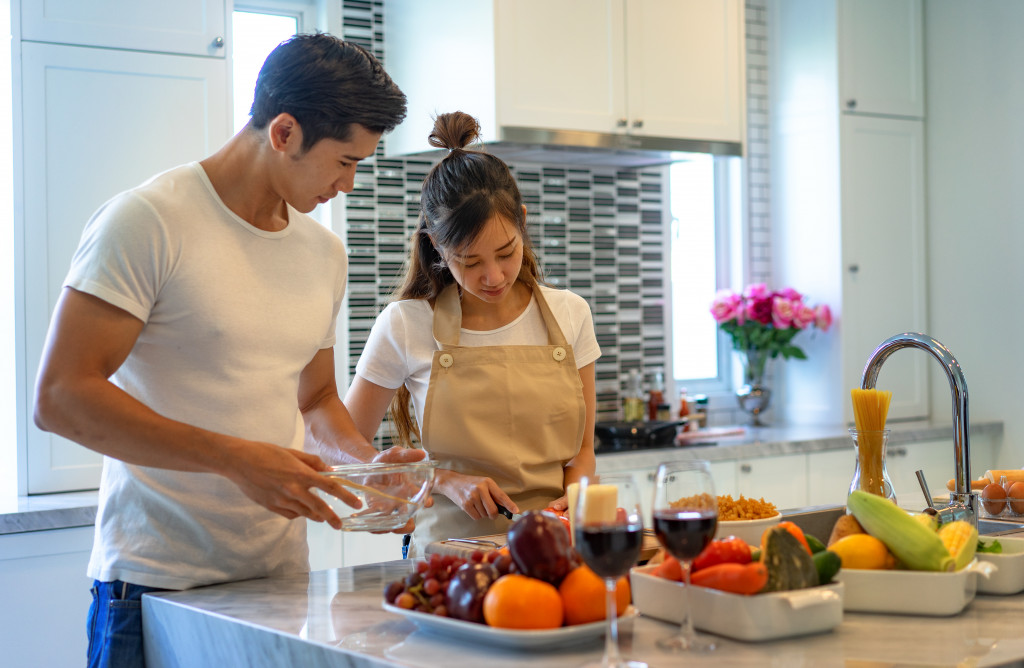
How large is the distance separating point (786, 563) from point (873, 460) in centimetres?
50

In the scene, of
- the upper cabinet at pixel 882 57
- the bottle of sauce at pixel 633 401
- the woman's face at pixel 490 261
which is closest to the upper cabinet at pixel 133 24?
the woman's face at pixel 490 261

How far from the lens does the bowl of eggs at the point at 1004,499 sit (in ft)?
6.39

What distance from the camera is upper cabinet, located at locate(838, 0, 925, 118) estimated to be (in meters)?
4.31

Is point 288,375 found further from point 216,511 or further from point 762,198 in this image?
point 762,198

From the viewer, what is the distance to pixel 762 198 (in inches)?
→ 183

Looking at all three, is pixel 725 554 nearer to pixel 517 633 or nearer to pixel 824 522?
pixel 517 633

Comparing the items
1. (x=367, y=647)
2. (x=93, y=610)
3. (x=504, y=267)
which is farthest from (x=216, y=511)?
(x=504, y=267)

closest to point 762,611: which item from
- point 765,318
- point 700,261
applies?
point 765,318

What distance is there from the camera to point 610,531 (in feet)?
3.48

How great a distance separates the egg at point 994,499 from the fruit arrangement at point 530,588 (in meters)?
1.02

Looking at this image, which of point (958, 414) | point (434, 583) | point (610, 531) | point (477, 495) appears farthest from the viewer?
point (477, 495)

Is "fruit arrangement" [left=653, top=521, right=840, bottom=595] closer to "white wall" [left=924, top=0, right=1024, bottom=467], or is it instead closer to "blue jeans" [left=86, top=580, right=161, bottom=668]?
"blue jeans" [left=86, top=580, right=161, bottom=668]

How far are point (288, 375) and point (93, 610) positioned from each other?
446 millimetres

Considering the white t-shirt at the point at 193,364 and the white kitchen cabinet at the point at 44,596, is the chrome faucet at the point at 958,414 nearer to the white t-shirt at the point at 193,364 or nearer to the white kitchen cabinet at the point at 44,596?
the white t-shirt at the point at 193,364
